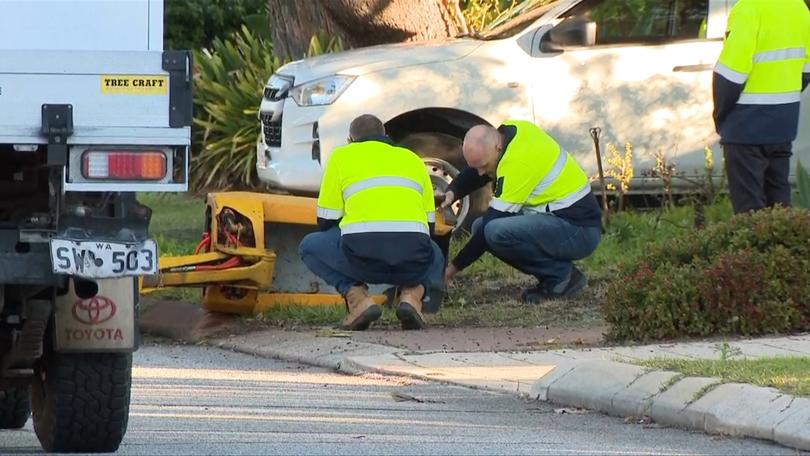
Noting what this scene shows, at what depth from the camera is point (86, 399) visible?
19.9 feet

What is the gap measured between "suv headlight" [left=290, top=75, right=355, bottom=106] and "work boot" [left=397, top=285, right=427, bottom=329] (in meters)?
2.38

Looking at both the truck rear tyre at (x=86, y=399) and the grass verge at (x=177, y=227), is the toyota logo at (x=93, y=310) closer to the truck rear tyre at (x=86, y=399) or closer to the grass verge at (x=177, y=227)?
the truck rear tyre at (x=86, y=399)

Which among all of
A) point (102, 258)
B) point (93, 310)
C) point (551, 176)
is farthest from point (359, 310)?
point (102, 258)

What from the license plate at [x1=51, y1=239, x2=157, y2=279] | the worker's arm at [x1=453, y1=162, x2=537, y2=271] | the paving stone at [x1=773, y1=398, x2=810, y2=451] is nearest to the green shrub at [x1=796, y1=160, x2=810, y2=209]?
the worker's arm at [x1=453, y1=162, x2=537, y2=271]

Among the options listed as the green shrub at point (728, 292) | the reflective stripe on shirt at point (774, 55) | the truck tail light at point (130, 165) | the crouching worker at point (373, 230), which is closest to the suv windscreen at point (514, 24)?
the reflective stripe on shirt at point (774, 55)

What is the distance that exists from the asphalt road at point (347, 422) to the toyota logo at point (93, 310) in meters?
0.63

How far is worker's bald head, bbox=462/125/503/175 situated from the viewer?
1060 centimetres

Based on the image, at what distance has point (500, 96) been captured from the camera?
12117 millimetres

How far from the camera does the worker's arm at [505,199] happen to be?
34.6 feet

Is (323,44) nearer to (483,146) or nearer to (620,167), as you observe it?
(620,167)

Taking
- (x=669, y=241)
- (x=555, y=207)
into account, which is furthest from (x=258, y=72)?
(x=669, y=241)

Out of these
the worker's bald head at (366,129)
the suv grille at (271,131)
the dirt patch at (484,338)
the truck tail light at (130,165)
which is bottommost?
the dirt patch at (484,338)

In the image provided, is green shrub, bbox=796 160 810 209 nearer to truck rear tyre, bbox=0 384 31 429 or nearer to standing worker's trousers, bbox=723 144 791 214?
standing worker's trousers, bbox=723 144 791 214

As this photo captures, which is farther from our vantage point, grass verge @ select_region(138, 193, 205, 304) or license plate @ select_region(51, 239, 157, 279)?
grass verge @ select_region(138, 193, 205, 304)
